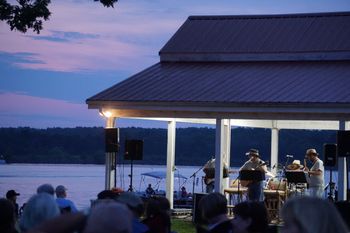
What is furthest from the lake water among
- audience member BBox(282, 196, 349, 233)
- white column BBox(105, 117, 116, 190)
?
audience member BBox(282, 196, 349, 233)

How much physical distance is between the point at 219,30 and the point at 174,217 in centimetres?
540

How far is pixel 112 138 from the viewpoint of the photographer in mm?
19859

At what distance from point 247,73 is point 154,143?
2908 cm

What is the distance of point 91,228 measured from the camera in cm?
326

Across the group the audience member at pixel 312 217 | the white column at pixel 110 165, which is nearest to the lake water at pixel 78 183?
the white column at pixel 110 165

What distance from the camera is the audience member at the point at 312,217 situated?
3.40m

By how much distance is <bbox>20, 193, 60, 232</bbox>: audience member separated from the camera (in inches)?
207

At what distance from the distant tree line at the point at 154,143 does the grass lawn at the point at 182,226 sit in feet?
7.53

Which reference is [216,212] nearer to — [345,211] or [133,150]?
[345,211]

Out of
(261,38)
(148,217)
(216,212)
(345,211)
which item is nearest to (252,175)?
(261,38)

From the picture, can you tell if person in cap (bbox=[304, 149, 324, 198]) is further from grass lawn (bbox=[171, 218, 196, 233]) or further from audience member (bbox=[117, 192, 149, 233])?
audience member (bbox=[117, 192, 149, 233])

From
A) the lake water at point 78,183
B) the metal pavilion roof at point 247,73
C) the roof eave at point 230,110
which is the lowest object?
the lake water at point 78,183

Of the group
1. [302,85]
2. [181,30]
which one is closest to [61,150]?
[181,30]

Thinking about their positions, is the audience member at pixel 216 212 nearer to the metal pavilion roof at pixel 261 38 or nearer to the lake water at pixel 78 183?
the lake water at pixel 78 183
